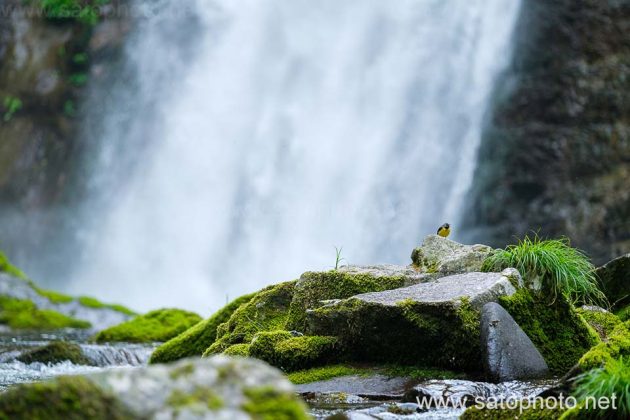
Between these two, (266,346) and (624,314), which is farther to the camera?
(624,314)

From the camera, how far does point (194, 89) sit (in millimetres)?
24531

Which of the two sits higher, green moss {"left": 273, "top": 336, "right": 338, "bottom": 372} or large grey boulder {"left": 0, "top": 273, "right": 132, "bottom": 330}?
large grey boulder {"left": 0, "top": 273, "right": 132, "bottom": 330}

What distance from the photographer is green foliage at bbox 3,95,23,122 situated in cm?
2497

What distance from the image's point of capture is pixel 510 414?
154 inches

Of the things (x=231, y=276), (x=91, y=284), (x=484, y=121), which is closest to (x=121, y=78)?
(x=91, y=284)

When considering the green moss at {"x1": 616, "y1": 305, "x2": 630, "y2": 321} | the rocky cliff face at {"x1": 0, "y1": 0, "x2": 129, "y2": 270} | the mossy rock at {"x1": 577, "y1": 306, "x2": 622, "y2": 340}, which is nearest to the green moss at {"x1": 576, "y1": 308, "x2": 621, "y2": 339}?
the mossy rock at {"x1": 577, "y1": 306, "x2": 622, "y2": 340}

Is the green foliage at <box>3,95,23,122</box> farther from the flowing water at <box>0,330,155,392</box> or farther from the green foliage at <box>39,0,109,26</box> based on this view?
the flowing water at <box>0,330,155,392</box>

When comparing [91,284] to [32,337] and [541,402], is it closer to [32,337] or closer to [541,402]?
[32,337]

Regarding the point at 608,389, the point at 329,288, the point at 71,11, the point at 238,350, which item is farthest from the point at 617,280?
the point at 71,11

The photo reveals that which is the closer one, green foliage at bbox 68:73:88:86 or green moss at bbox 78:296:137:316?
green moss at bbox 78:296:137:316

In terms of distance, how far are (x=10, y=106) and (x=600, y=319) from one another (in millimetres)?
23015

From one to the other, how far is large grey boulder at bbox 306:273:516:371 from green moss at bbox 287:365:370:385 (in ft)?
0.58

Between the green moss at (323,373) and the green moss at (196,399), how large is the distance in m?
3.17

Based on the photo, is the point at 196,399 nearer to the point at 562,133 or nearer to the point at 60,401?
the point at 60,401
